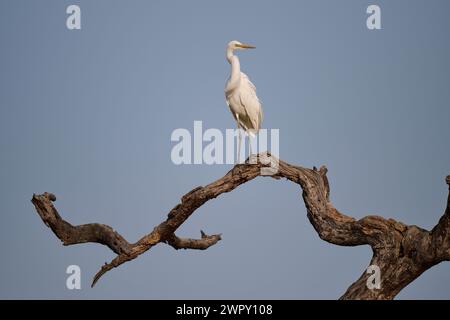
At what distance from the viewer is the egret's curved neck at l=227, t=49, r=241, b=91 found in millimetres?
11188

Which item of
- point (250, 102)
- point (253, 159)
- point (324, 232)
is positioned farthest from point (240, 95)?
point (324, 232)

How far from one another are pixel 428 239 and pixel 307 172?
2259mm

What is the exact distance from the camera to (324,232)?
9422mm

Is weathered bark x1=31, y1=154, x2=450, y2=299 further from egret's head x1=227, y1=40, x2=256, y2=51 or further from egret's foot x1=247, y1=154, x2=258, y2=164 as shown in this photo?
egret's head x1=227, y1=40, x2=256, y2=51

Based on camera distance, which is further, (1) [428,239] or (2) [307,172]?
(2) [307,172]

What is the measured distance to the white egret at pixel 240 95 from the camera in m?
11.2

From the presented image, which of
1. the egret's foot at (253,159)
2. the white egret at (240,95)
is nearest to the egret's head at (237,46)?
the white egret at (240,95)

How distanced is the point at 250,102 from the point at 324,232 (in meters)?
2.90

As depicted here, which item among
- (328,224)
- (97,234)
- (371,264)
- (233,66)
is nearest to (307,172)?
(328,224)

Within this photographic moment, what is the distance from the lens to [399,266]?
28.2 feet

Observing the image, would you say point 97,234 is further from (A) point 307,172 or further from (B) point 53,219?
(A) point 307,172

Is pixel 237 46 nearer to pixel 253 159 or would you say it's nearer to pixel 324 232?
pixel 253 159

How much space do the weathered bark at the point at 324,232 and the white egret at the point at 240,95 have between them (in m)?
1.54

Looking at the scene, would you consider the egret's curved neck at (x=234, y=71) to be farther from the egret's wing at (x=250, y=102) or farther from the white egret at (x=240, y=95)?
the egret's wing at (x=250, y=102)
